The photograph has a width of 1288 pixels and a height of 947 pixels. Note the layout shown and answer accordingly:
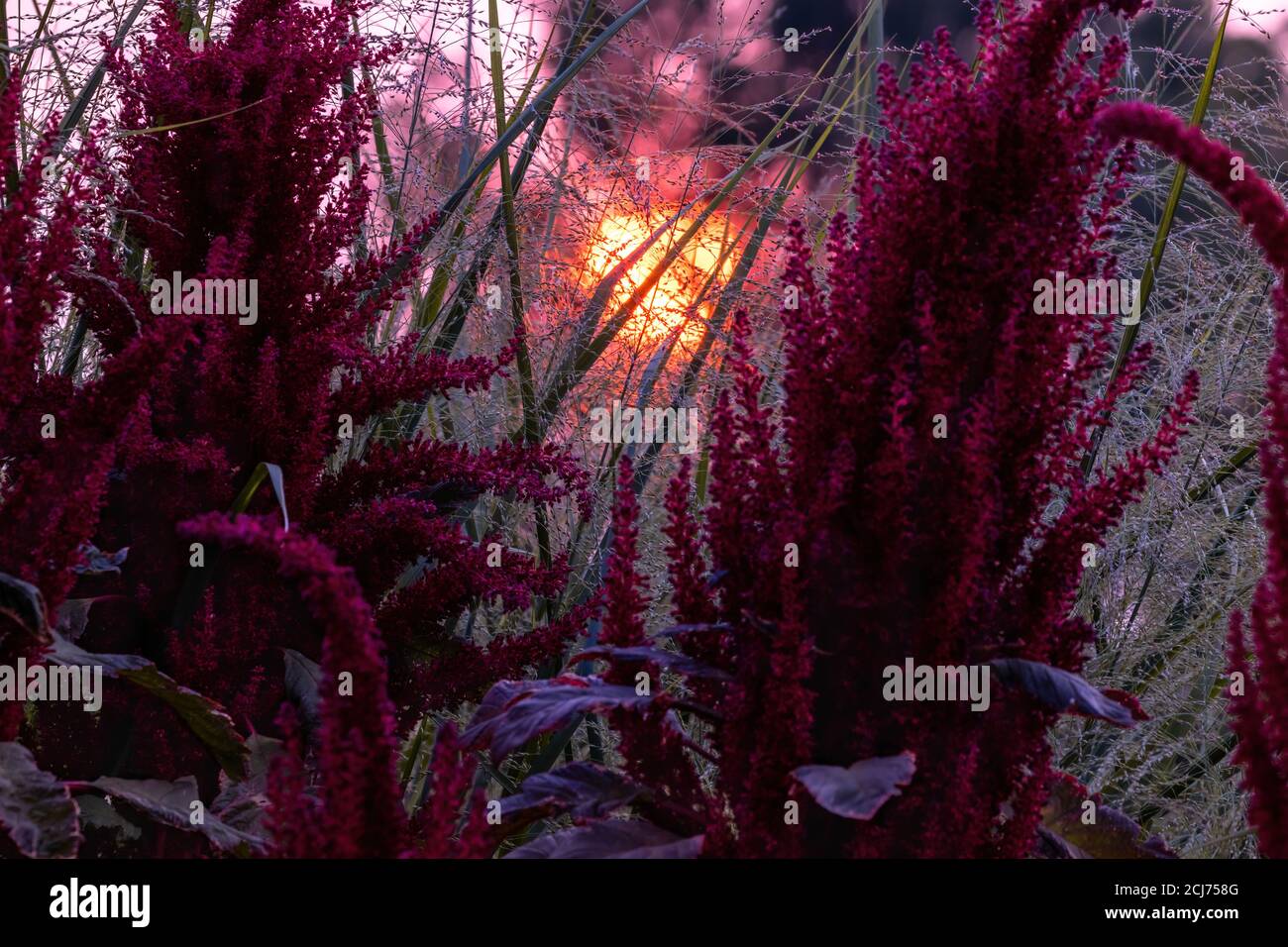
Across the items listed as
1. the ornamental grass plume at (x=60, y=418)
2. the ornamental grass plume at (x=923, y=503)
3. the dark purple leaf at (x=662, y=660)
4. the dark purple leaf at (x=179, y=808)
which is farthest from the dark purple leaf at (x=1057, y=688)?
the ornamental grass plume at (x=60, y=418)

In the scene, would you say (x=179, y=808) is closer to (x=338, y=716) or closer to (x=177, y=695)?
(x=177, y=695)

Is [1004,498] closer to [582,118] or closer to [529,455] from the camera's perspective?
[529,455]

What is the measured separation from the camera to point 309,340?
59.6 inches

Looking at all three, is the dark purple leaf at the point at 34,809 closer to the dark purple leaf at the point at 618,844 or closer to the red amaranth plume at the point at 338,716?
the red amaranth plume at the point at 338,716

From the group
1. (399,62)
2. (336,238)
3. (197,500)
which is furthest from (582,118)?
(197,500)

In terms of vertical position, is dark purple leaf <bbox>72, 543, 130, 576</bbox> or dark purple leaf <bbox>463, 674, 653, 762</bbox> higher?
dark purple leaf <bbox>72, 543, 130, 576</bbox>

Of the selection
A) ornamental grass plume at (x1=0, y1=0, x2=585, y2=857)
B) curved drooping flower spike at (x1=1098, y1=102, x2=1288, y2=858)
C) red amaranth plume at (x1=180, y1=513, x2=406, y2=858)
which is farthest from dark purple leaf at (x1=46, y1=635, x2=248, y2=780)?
curved drooping flower spike at (x1=1098, y1=102, x2=1288, y2=858)

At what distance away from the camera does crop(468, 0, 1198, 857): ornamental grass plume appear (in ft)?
3.43

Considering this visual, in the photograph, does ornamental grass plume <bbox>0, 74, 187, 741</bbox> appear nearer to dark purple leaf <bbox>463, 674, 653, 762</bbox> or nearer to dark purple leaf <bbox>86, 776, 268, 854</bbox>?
dark purple leaf <bbox>86, 776, 268, 854</bbox>

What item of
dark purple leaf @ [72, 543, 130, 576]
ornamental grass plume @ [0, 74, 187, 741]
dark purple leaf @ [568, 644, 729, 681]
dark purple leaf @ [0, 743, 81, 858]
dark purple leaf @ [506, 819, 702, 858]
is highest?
ornamental grass plume @ [0, 74, 187, 741]

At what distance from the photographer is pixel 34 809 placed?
3.22 feet

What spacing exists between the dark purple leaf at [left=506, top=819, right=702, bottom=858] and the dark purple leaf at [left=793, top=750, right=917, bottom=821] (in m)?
0.13

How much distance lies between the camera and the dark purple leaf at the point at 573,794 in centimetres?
111

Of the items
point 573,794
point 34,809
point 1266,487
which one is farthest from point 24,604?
point 1266,487
